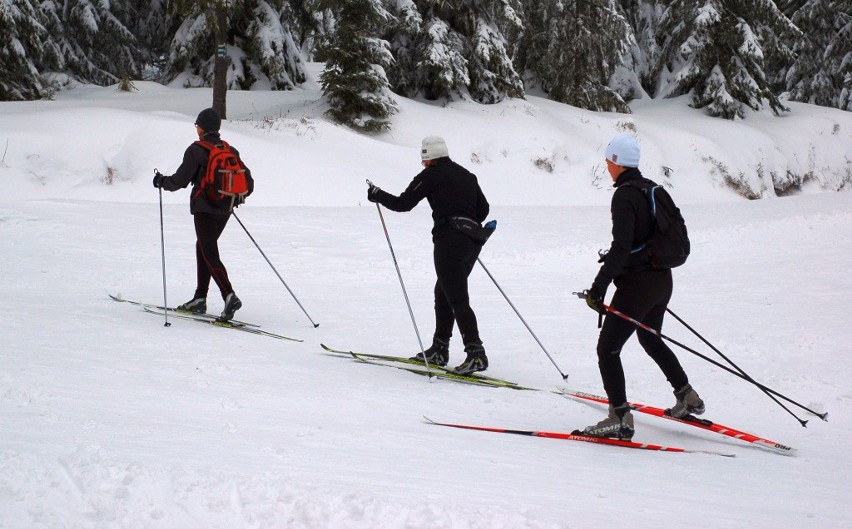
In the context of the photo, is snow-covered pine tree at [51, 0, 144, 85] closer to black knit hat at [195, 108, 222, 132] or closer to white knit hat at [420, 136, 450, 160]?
black knit hat at [195, 108, 222, 132]

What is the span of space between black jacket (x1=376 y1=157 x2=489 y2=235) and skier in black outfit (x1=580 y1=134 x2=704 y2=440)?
5.55 feet

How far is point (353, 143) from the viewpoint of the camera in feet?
62.2

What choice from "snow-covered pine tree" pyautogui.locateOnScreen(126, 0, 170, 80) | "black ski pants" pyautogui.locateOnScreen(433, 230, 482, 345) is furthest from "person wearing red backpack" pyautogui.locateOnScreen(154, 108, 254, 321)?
"snow-covered pine tree" pyautogui.locateOnScreen(126, 0, 170, 80)

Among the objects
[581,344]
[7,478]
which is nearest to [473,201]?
[581,344]

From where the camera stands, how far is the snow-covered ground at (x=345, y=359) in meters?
3.46

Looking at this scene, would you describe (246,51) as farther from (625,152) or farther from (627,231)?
(627,231)

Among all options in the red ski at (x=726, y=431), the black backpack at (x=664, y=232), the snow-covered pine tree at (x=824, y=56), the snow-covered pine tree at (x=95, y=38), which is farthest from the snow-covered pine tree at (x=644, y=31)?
the black backpack at (x=664, y=232)

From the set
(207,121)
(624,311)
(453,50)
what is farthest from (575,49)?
(624,311)

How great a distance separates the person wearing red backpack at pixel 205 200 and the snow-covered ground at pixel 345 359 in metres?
0.52

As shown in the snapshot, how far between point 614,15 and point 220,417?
22.6m

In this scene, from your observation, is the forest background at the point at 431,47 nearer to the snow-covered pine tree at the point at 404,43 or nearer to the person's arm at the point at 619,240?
the snow-covered pine tree at the point at 404,43

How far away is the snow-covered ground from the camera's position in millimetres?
3455

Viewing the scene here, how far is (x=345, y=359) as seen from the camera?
23.4 ft

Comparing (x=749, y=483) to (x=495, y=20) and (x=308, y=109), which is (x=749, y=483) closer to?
(x=308, y=109)
